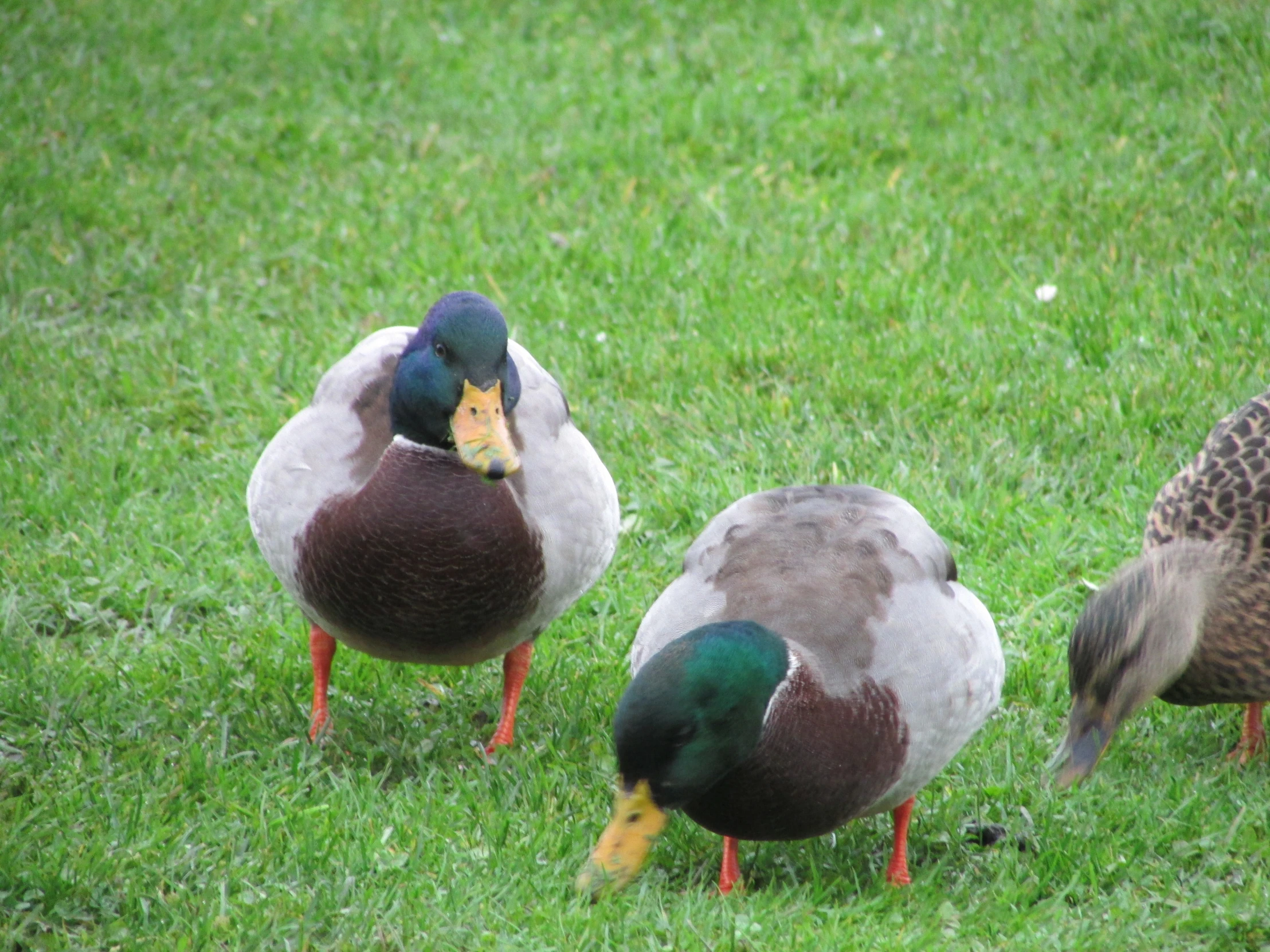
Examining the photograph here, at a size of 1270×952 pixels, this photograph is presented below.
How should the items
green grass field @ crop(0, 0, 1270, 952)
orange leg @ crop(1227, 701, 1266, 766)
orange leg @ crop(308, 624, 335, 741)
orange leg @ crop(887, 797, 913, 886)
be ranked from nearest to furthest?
1. green grass field @ crop(0, 0, 1270, 952)
2. orange leg @ crop(887, 797, 913, 886)
3. orange leg @ crop(1227, 701, 1266, 766)
4. orange leg @ crop(308, 624, 335, 741)

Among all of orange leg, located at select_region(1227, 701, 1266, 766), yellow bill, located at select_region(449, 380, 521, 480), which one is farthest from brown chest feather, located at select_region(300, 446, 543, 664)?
orange leg, located at select_region(1227, 701, 1266, 766)

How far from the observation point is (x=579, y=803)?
11.3ft

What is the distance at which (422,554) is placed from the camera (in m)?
3.28

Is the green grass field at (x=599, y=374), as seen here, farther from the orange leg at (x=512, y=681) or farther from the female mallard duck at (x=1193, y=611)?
the female mallard duck at (x=1193, y=611)

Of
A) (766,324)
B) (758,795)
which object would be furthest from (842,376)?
(758,795)

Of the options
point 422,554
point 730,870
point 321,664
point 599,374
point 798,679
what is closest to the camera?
point 798,679

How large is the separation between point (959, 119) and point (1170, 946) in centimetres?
498

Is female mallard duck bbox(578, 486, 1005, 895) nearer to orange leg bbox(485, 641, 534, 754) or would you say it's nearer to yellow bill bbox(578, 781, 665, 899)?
yellow bill bbox(578, 781, 665, 899)

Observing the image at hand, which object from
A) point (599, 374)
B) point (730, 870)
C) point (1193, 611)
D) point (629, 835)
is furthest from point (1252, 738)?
point (599, 374)

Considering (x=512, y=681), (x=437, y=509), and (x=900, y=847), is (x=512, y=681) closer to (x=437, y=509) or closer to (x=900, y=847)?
(x=437, y=509)

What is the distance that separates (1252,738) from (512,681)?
199cm

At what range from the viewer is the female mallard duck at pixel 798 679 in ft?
8.64

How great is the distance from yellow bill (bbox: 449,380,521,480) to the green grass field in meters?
0.87

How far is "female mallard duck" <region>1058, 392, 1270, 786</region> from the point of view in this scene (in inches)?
122
